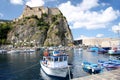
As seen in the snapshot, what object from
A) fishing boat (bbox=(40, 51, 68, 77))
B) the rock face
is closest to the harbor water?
fishing boat (bbox=(40, 51, 68, 77))

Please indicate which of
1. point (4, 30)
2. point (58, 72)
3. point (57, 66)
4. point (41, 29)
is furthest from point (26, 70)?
point (4, 30)

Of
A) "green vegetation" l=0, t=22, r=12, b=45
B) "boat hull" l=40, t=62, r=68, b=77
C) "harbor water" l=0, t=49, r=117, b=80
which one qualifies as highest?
"green vegetation" l=0, t=22, r=12, b=45

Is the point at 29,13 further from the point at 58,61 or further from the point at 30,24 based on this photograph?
the point at 58,61

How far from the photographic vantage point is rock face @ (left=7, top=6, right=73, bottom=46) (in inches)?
6811

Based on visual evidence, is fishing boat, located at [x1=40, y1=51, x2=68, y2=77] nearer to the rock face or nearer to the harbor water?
the harbor water

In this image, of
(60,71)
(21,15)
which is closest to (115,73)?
(60,71)

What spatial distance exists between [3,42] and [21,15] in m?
42.2

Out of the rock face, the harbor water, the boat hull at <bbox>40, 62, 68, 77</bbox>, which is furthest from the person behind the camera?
the rock face

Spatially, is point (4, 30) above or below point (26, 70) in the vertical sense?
above

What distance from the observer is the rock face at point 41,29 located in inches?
6811

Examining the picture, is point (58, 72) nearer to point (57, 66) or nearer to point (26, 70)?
point (57, 66)

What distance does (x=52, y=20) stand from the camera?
188625 millimetres

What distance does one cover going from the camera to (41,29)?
178m

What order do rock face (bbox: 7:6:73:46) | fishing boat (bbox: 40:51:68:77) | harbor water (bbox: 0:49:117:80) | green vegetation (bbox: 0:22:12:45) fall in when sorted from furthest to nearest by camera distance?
1. rock face (bbox: 7:6:73:46)
2. green vegetation (bbox: 0:22:12:45)
3. harbor water (bbox: 0:49:117:80)
4. fishing boat (bbox: 40:51:68:77)
